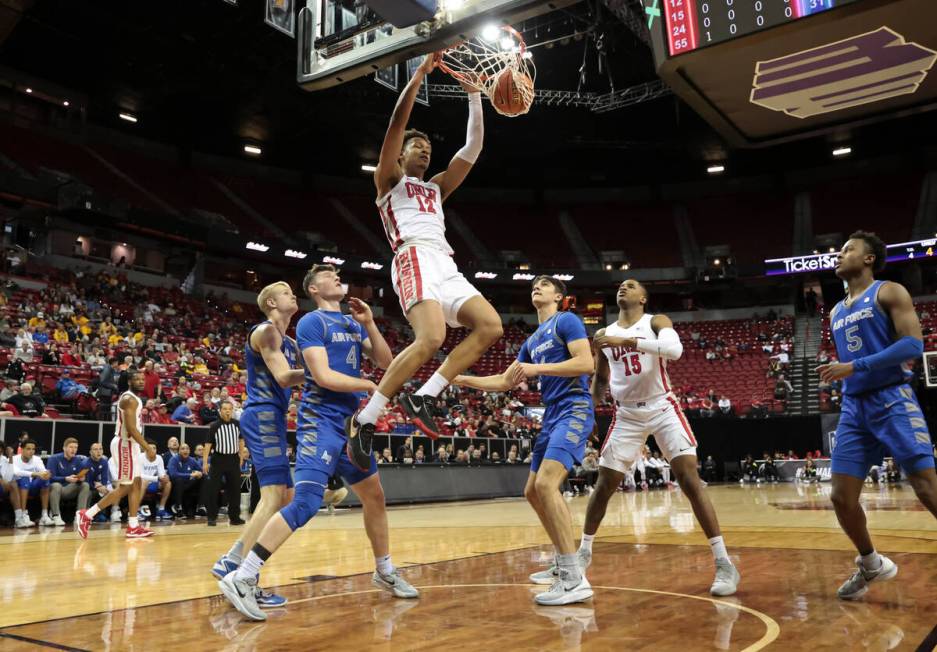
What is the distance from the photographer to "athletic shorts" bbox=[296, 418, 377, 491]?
4.38m

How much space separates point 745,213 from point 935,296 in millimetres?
8798

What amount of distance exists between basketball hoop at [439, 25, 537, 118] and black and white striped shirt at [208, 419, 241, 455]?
6.97 metres

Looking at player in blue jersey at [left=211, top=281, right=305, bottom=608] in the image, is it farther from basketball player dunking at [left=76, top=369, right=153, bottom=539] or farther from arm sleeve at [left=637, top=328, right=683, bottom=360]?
basketball player dunking at [left=76, top=369, right=153, bottom=539]

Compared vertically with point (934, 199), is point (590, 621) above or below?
below

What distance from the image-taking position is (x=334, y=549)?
7449 mm

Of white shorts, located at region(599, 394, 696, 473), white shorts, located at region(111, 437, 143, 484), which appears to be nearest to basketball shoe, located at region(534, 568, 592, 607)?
white shorts, located at region(599, 394, 696, 473)

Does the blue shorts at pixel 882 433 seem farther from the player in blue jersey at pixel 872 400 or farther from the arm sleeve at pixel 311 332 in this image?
the arm sleeve at pixel 311 332

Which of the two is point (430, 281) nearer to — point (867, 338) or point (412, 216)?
point (412, 216)

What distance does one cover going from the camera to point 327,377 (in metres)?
4.44

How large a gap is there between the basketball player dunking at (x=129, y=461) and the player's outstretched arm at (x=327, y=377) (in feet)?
17.1

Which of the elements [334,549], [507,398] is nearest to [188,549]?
[334,549]

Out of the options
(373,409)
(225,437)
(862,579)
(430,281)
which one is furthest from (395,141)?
(225,437)

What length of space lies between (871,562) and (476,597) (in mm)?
2273

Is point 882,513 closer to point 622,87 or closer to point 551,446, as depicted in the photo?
point 551,446
